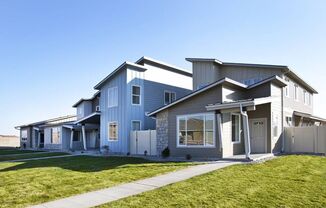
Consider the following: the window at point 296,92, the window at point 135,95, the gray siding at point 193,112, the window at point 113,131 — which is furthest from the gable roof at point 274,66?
the window at point 113,131

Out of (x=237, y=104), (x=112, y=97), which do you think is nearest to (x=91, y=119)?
(x=112, y=97)

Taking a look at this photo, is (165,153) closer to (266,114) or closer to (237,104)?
(237,104)

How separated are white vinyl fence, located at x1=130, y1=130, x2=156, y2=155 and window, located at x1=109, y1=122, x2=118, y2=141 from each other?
1665 mm

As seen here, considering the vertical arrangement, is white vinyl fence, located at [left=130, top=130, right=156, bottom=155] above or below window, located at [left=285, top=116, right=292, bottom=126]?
below

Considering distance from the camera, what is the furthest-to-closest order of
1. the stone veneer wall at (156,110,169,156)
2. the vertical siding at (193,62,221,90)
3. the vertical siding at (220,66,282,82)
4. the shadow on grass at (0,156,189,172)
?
the vertical siding at (193,62,221,90), the vertical siding at (220,66,282,82), the stone veneer wall at (156,110,169,156), the shadow on grass at (0,156,189,172)

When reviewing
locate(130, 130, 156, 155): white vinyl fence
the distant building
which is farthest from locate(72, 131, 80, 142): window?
the distant building

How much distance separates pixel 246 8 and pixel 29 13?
11966mm

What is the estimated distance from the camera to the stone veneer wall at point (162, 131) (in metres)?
17.8

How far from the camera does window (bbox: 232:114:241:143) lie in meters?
16.1

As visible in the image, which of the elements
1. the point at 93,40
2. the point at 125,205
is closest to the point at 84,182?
the point at 125,205

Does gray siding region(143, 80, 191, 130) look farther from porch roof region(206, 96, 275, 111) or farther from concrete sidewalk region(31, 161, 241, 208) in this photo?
Result: concrete sidewalk region(31, 161, 241, 208)

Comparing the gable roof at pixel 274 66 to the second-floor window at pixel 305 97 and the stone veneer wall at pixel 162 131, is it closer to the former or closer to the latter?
the second-floor window at pixel 305 97

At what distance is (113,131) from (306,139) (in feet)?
47.4

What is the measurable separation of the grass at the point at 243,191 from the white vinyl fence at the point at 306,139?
837cm
